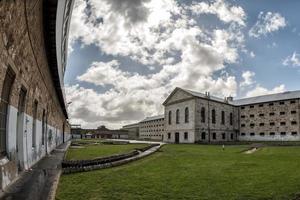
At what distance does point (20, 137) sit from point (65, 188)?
2682mm

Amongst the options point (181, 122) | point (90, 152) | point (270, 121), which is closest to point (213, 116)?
point (181, 122)

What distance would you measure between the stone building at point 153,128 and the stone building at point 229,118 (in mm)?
29001

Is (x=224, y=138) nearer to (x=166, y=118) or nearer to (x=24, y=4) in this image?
(x=166, y=118)

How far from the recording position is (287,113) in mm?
49719

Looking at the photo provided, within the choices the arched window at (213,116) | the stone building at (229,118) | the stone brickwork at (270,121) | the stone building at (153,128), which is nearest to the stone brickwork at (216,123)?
the stone building at (229,118)

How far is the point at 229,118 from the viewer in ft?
183

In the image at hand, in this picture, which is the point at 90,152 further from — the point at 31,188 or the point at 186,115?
the point at 186,115

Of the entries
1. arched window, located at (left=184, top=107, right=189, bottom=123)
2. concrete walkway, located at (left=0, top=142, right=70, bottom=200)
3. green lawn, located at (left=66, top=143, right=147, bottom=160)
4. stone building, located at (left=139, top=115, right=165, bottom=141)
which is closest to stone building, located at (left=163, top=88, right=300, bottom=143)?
arched window, located at (left=184, top=107, right=189, bottom=123)

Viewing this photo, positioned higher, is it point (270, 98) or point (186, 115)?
point (270, 98)

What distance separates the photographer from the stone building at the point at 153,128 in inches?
3433

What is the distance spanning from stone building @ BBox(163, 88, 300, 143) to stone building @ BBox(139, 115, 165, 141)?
95.1 feet

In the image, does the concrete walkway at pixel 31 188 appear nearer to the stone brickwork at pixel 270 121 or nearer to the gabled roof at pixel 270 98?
the stone brickwork at pixel 270 121

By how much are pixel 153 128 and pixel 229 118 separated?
1579 inches

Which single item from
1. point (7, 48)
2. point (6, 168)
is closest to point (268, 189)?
point (6, 168)
